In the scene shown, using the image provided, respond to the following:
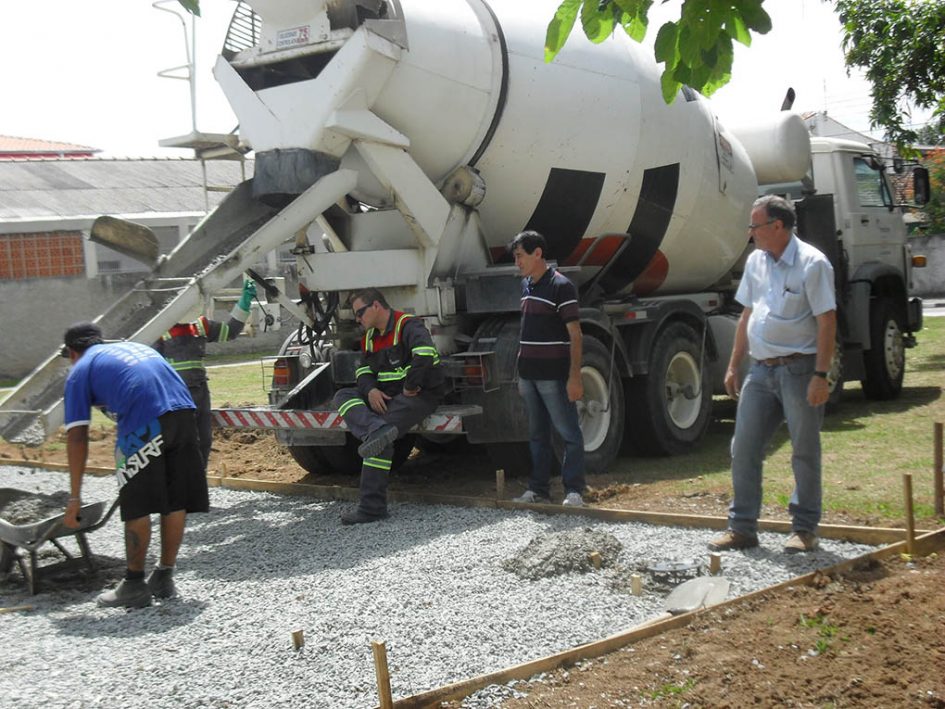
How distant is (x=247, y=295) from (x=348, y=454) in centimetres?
185

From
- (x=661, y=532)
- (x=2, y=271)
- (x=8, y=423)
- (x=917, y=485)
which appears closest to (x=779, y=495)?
(x=917, y=485)

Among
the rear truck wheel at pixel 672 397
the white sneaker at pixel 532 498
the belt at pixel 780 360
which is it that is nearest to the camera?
the belt at pixel 780 360

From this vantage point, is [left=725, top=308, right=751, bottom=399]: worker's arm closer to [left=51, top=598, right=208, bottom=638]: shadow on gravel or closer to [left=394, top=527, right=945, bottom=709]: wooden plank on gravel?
[left=394, top=527, right=945, bottom=709]: wooden plank on gravel

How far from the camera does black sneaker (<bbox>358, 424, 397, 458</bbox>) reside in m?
7.97

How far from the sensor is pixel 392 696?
4.62 meters

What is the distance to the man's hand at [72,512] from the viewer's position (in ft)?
20.8

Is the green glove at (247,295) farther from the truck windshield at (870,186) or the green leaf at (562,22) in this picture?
the truck windshield at (870,186)

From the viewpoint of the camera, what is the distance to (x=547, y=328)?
8031 millimetres

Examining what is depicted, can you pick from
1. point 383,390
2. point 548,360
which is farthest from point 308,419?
point 548,360

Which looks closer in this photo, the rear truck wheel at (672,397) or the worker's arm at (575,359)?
the worker's arm at (575,359)

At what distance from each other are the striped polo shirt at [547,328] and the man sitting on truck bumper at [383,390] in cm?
69

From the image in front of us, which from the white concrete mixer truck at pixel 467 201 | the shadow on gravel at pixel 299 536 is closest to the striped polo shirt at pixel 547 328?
the white concrete mixer truck at pixel 467 201

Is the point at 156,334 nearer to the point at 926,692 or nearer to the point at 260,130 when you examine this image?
the point at 260,130

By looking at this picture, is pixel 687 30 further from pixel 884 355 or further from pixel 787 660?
pixel 884 355
